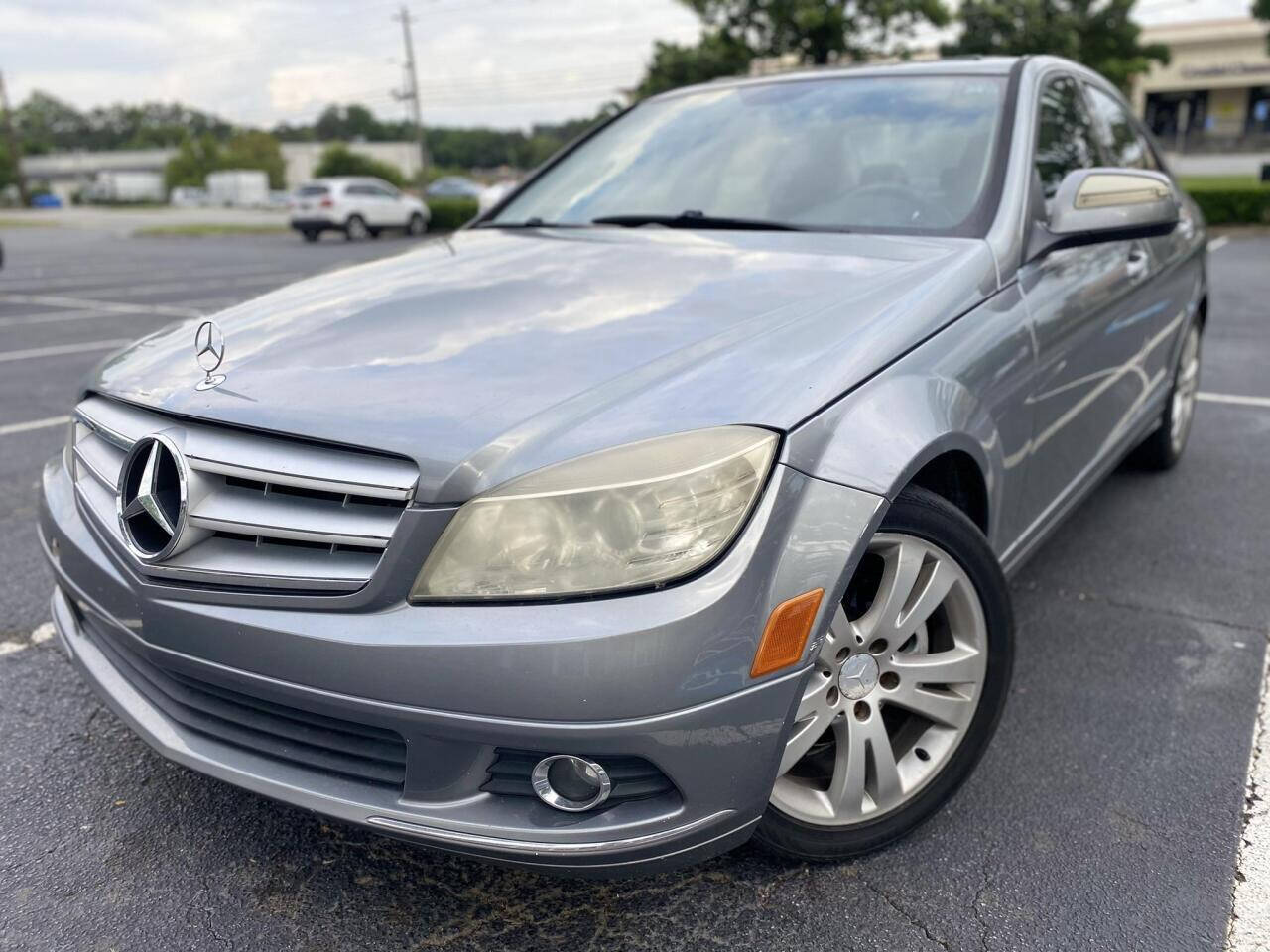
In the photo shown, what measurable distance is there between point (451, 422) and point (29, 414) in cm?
508

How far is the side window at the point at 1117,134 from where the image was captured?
142 inches

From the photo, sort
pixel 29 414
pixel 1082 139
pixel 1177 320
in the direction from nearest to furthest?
pixel 1082 139 < pixel 1177 320 < pixel 29 414

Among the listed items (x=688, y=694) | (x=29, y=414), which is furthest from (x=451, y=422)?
(x=29, y=414)

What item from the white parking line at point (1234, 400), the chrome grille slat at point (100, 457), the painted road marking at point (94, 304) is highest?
the chrome grille slat at point (100, 457)

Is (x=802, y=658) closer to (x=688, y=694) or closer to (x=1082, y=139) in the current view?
(x=688, y=694)

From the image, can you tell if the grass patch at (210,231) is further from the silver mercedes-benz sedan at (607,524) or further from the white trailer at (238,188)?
the white trailer at (238,188)

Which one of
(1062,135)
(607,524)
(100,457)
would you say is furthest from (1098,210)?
(100,457)

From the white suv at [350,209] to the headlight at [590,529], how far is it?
24279mm

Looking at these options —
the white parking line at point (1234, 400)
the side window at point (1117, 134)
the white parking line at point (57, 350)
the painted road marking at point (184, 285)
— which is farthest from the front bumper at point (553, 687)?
the painted road marking at point (184, 285)

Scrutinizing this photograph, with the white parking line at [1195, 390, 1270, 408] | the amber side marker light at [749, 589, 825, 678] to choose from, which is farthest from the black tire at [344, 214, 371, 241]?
the amber side marker light at [749, 589, 825, 678]

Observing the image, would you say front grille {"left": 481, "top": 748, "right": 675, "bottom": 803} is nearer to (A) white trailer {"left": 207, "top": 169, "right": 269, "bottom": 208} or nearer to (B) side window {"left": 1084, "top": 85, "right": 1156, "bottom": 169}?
(B) side window {"left": 1084, "top": 85, "right": 1156, "bottom": 169}

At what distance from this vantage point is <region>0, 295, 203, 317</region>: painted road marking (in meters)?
10.6

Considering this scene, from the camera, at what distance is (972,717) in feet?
6.73

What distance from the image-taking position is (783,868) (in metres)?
1.98
